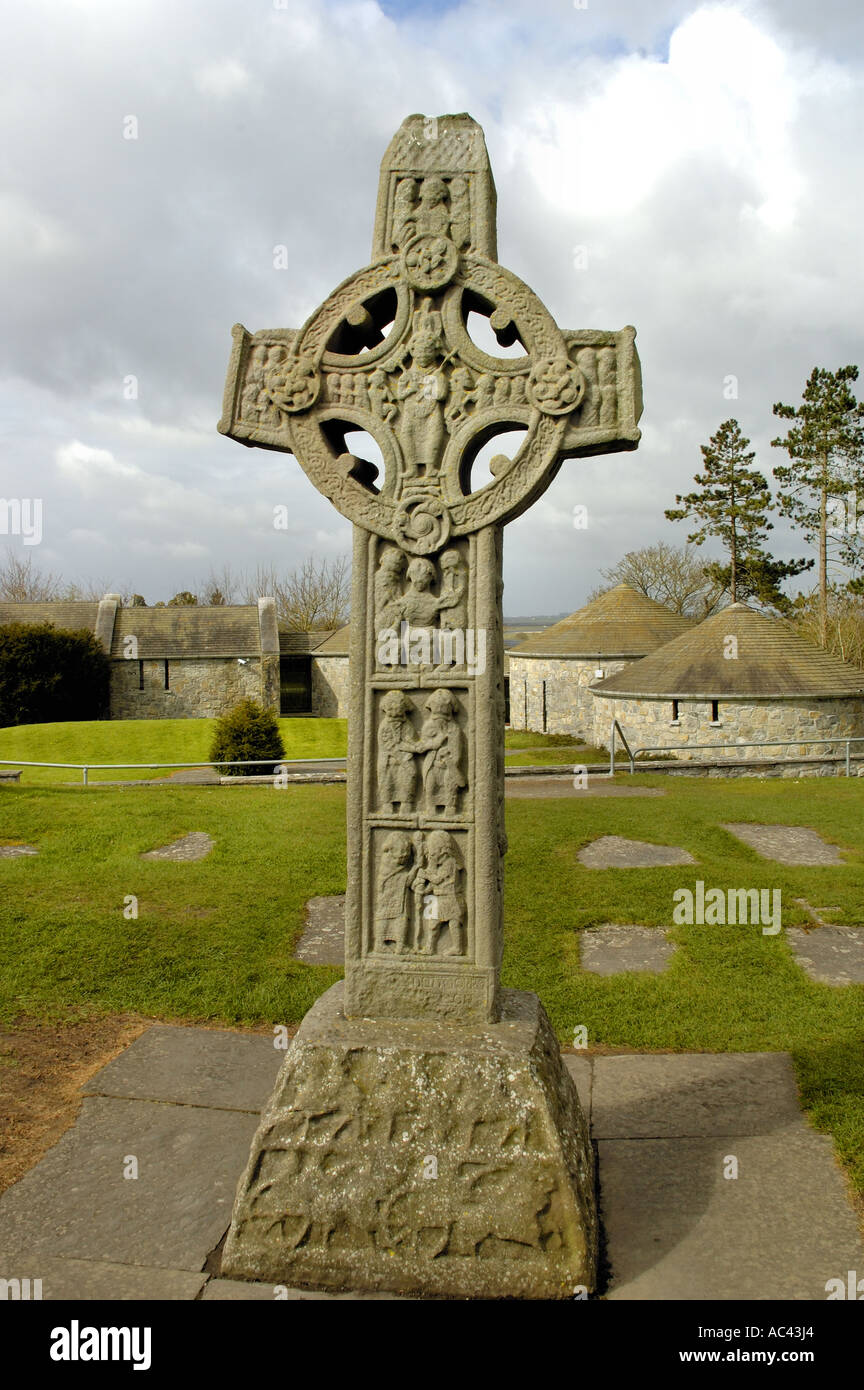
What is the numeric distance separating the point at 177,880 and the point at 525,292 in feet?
18.4

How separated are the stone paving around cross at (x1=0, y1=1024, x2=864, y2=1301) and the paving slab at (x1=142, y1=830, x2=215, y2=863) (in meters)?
3.79

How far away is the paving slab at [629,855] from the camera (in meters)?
7.82

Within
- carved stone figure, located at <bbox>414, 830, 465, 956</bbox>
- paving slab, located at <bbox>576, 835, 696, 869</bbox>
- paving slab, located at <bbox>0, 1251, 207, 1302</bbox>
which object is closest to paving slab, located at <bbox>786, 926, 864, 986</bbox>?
paving slab, located at <bbox>576, 835, 696, 869</bbox>

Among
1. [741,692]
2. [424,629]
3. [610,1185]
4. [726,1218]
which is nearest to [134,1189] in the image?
[610,1185]

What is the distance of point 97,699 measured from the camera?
31562 mm

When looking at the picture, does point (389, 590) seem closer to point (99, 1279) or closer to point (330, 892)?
point (99, 1279)

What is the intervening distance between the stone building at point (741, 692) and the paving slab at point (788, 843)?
9561 mm

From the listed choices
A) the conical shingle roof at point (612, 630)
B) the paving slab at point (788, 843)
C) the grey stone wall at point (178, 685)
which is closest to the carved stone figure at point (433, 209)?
the paving slab at point (788, 843)

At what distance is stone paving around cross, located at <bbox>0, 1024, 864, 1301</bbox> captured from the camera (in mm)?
2717

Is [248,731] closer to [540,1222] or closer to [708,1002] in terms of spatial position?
[708,1002]

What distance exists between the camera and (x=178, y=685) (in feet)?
105

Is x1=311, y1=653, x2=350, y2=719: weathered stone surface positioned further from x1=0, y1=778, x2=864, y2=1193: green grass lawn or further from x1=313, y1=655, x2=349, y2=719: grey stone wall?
x1=0, y1=778, x2=864, y2=1193: green grass lawn

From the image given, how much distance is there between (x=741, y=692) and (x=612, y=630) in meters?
10.3

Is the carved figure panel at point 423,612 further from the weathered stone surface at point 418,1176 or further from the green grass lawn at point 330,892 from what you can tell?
the green grass lawn at point 330,892
